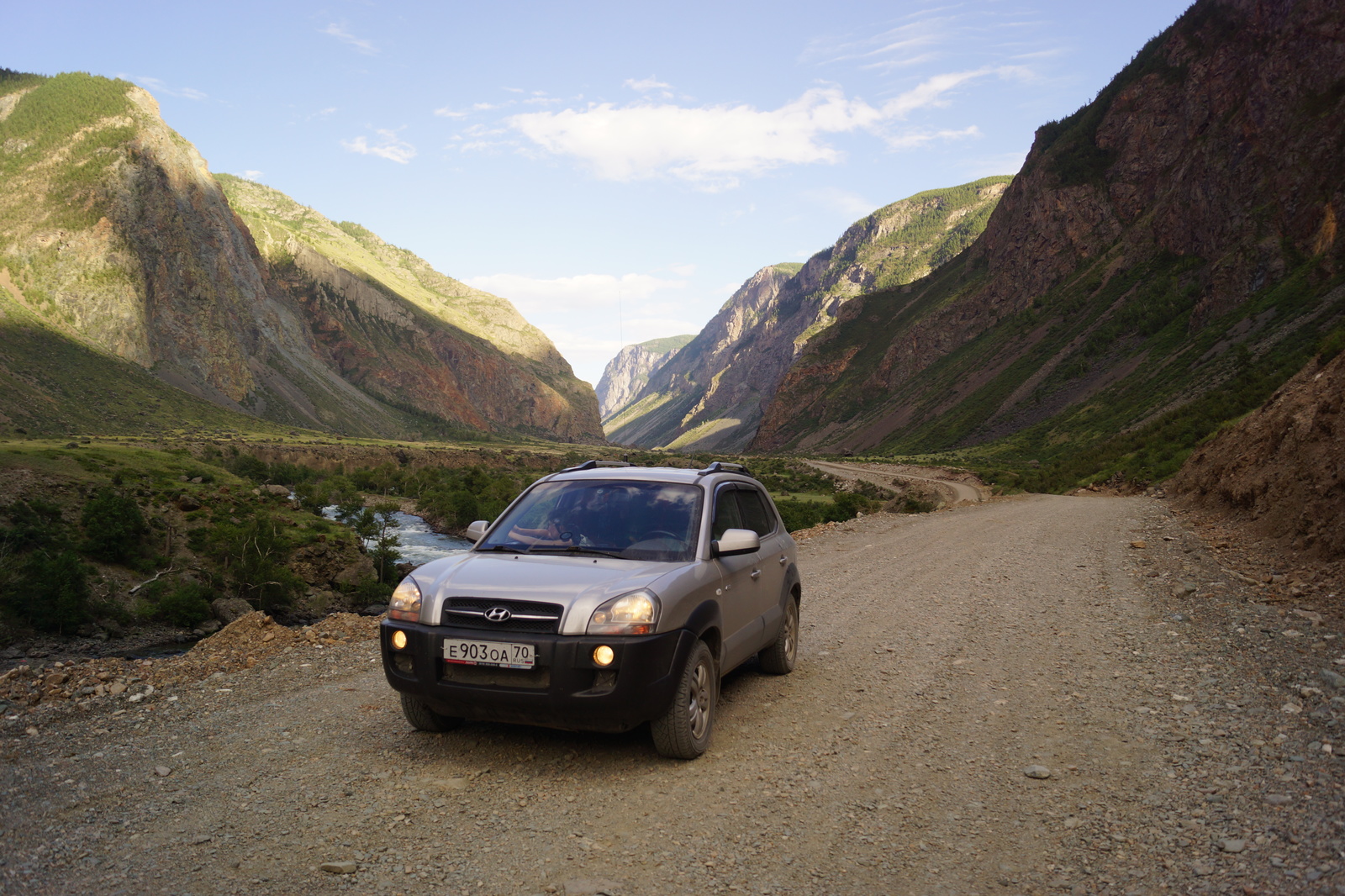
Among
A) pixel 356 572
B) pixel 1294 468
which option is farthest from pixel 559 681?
pixel 356 572

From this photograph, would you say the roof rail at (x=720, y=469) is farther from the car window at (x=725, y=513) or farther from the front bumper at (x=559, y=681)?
the front bumper at (x=559, y=681)

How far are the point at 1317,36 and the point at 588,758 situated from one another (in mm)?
95707

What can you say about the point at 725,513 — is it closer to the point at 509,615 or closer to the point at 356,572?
the point at 509,615

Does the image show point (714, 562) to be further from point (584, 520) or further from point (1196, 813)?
point (1196, 813)

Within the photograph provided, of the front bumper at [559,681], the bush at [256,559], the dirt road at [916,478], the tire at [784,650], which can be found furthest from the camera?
the dirt road at [916,478]

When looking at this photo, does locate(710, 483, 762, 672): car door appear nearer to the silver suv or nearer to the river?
the silver suv

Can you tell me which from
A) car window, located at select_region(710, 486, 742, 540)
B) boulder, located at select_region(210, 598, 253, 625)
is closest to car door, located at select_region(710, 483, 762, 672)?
car window, located at select_region(710, 486, 742, 540)

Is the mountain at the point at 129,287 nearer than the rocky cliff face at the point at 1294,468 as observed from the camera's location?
No

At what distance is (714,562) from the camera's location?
19.5 ft

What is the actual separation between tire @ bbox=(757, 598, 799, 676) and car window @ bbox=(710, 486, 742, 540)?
120cm

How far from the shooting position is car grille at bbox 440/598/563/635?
191 inches

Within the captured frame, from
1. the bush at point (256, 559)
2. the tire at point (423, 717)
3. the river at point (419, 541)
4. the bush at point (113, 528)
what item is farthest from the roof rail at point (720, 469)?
the bush at point (113, 528)

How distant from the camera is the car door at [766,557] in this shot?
267 inches

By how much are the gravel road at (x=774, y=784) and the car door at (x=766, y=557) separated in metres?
0.71
